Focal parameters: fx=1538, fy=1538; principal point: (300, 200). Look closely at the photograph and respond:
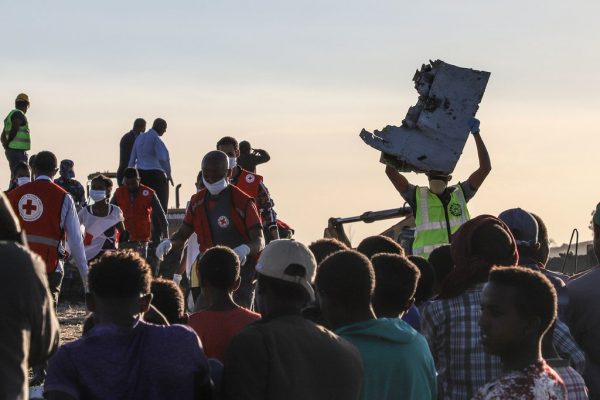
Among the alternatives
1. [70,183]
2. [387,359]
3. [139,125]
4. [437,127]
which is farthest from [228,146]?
[387,359]

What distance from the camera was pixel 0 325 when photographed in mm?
5555

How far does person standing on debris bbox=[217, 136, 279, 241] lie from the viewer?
15.0 meters

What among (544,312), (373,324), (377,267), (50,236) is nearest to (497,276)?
(544,312)

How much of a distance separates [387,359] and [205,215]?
5922 millimetres

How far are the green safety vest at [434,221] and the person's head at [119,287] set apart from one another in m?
7.61

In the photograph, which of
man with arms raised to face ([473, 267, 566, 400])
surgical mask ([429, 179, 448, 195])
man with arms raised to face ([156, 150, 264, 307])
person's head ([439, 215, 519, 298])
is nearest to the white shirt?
man with arms raised to face ([156, 150, 264, 307])

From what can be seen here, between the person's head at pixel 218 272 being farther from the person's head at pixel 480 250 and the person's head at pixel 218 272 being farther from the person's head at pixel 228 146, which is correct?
the person's head at pixel 228 146

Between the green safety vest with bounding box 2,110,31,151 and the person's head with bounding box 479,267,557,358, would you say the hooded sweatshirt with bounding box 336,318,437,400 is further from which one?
the green safety vest with bounding box 2,110,31,151

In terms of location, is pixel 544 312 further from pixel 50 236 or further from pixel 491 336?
pixel 50 236

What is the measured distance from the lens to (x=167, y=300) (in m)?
7.05

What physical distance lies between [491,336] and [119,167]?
55.6 ft

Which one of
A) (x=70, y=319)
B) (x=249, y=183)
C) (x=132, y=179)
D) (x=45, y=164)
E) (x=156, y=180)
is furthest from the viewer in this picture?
(x=156, y=180)

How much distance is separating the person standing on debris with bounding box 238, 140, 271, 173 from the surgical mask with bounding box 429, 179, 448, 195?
4577 millimetres

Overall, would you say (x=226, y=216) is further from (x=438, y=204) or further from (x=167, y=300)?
(x=167, y=300)
